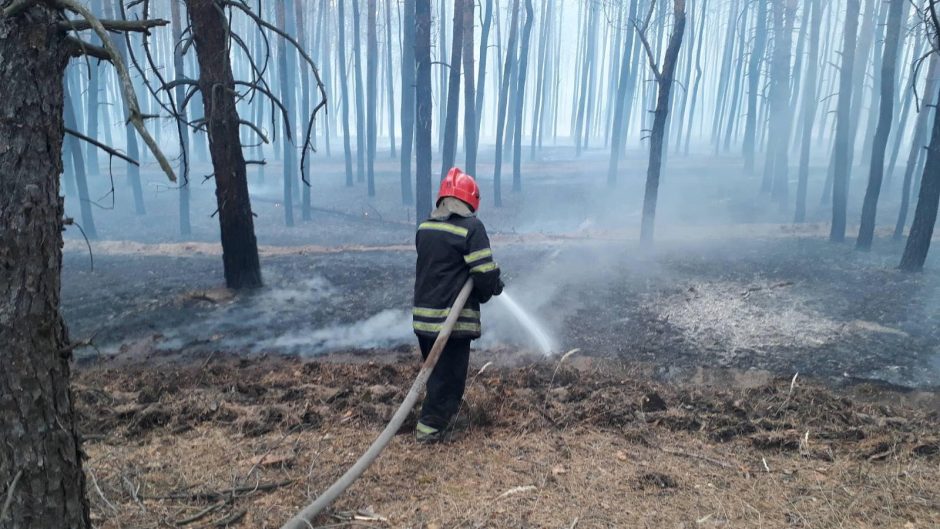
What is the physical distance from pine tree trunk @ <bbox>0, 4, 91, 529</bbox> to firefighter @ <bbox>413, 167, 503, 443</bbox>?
240 cm

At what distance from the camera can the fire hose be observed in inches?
122

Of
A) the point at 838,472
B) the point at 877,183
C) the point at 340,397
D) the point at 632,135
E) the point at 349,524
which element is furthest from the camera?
the point at 632,135

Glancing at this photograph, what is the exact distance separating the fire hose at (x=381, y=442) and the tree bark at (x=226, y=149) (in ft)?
19.0

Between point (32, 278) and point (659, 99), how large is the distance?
42.8ft

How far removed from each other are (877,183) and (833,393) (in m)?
9.76

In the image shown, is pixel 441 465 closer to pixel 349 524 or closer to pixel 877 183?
pixel 349 524

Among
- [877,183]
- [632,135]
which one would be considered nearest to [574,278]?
[877,183]

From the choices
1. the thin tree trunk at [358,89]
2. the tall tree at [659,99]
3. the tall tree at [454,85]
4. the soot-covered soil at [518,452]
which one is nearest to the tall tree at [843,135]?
the tall tree at [659,99]

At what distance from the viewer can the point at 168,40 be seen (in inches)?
1676

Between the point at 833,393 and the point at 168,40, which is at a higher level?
the point at 168,40

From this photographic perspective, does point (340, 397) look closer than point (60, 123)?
No

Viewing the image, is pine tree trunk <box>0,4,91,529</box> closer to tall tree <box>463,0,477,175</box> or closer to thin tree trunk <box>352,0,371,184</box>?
tall tree <box>463,0,477,175</box>

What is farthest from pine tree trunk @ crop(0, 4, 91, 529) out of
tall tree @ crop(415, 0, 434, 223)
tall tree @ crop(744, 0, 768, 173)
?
tall tree @ crop(744, 0, 768, 173)

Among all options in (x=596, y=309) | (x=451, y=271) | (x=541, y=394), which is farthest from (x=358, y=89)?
(x=451, y=271)
